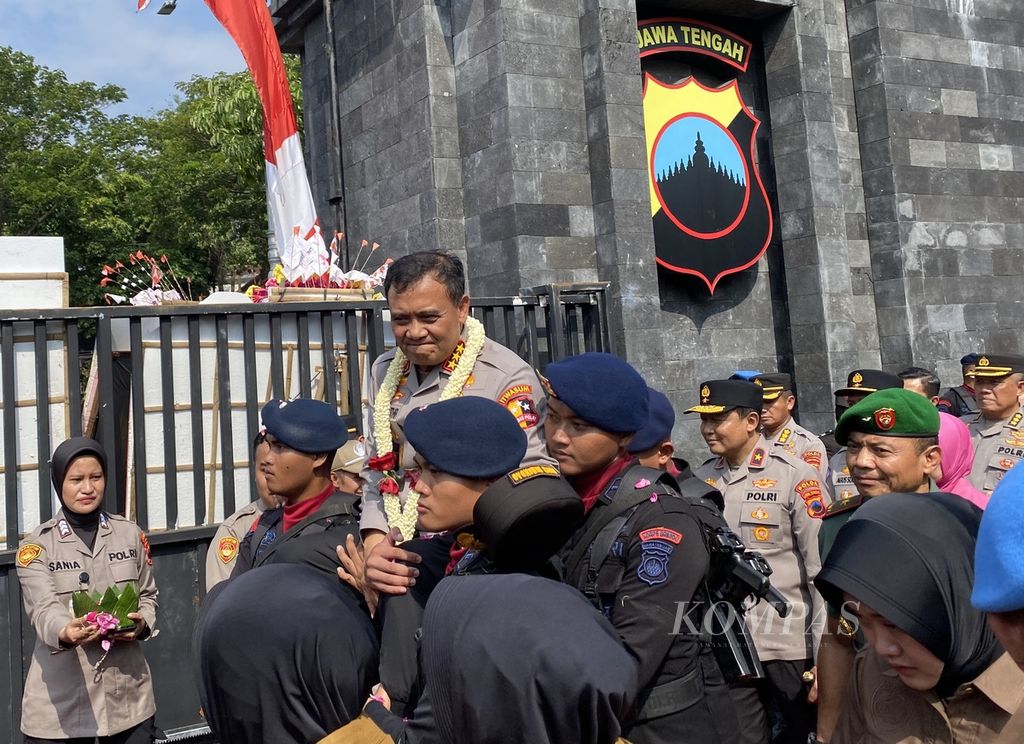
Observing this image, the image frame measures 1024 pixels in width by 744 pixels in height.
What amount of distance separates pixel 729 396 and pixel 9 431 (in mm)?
4182

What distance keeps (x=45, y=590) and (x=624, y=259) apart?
19.7 feet

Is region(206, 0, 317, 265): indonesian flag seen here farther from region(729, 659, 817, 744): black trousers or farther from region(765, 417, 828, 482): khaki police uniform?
region(729, 659, 817, 744): black trousers

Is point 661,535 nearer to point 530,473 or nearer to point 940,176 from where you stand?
point 530,473

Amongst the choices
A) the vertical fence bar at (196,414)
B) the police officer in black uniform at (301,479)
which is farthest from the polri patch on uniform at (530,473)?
the vertical fence bar at (196,414)

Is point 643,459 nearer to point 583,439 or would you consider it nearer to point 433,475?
point 583,439

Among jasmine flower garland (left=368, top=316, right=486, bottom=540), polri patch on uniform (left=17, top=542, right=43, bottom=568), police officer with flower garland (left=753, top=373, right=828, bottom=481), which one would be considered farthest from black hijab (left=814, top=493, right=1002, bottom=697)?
polri patch on uniform (left=17, top=542, right=43, bottom=568)

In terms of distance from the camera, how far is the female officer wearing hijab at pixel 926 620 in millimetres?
1923

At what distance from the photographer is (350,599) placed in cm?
231

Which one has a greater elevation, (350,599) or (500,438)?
(500,438)

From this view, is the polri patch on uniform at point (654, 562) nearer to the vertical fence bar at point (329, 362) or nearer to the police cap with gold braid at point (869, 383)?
the police cap with gold braid at point (869, 383)

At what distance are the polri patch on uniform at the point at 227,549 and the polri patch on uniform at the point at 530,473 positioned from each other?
9.93ft

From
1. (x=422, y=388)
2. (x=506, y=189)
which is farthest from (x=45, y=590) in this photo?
(x=506, y=189)

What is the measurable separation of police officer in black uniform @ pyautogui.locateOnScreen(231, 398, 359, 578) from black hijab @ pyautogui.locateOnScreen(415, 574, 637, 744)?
1421mm

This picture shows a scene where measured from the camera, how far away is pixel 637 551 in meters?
2.46
